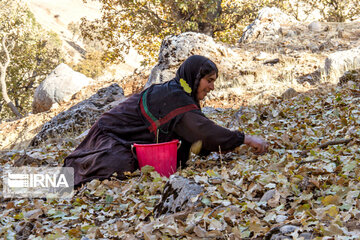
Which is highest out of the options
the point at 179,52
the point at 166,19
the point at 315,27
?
the point at 166,19

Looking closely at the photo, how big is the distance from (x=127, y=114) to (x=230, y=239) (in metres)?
2.11

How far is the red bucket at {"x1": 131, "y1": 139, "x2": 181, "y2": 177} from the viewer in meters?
3.51

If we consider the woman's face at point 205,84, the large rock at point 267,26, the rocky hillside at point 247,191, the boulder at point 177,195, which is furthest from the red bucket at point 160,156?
the large rock at point 267,26

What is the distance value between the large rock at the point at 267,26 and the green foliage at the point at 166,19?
83 centimetres

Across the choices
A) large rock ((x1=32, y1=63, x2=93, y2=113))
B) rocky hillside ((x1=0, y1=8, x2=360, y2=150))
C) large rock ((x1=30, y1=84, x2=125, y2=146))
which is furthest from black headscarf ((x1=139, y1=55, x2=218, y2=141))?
large rock ((x1=32, y1=63, x2=93, y2=113))

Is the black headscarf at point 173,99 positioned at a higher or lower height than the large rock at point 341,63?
lower

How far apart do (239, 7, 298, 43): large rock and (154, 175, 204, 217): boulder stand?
34.7 ft

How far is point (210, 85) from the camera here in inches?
151

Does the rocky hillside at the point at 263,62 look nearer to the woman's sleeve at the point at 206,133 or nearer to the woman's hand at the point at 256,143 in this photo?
the woman's hand at the point at 256,143

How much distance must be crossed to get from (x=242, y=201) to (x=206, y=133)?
105 cm

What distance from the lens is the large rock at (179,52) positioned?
9203mm

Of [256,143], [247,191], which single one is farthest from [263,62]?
[247,191]

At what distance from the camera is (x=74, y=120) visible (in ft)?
26.5

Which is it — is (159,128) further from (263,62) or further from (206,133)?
(263,62)
